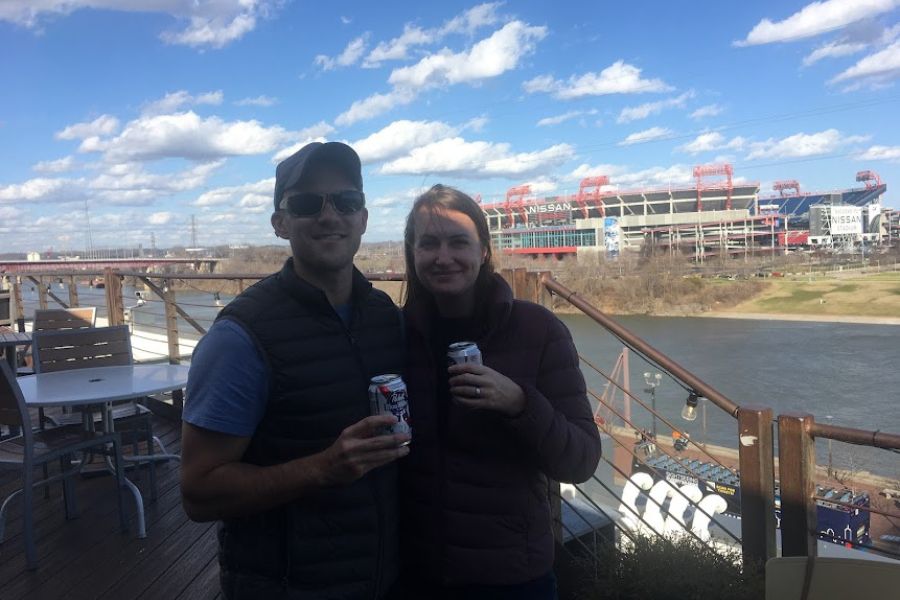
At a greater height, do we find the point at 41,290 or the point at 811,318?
the point at 41,290

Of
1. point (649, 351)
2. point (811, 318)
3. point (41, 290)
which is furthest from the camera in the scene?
point (811, 318)

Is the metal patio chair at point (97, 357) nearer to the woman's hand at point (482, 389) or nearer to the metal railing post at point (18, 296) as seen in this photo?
the woman's hand at point (482, 389)

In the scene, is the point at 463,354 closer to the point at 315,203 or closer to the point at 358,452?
the point at 358,452

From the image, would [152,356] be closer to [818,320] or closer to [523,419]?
[523,419]

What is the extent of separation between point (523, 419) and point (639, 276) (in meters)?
33.3

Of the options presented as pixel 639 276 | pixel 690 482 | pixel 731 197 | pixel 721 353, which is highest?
pixel 731 197

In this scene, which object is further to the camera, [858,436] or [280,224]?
Result: [858,436]

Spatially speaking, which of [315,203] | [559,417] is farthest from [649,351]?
[315,203]

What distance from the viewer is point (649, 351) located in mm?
2031

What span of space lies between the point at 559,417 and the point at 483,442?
5.3 inches

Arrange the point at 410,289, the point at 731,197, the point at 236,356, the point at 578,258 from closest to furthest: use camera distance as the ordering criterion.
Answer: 1. the point at 236,356
2. the point at 410,289
3. the point at 578,258
4. the point at 731,197

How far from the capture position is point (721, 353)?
2412 cm

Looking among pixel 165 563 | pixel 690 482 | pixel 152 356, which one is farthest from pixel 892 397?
pixel 165 563

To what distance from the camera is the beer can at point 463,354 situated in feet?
3.17
